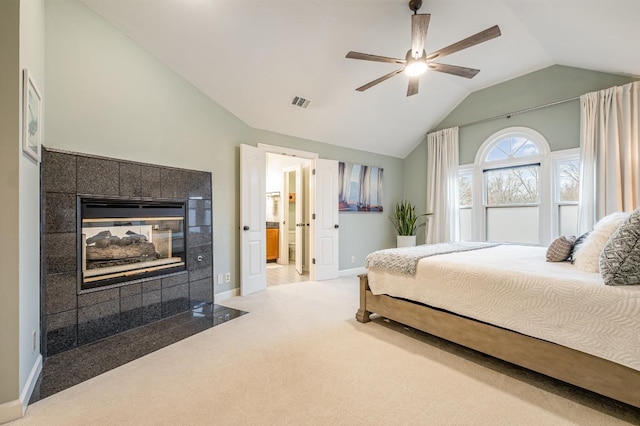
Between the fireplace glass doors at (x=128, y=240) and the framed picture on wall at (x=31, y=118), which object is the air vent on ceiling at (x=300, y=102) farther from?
the framed picture on wall at (x=31, y=118)

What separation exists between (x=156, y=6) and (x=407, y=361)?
3763 mm

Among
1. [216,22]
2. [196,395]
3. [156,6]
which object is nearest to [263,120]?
[216,22]

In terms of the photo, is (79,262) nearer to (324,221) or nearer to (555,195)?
(324,221)

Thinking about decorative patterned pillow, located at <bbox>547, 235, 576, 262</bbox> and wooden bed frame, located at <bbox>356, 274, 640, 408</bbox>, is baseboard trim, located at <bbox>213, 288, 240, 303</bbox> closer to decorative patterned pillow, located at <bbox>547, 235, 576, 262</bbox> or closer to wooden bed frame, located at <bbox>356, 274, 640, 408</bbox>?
wooden bed frame, located at <bbox>356, 274, 640, 408</bbox>

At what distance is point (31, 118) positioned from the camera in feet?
6.09

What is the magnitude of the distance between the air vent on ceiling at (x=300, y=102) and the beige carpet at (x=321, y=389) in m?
3.02

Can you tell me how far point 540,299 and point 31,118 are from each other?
11.4 feet

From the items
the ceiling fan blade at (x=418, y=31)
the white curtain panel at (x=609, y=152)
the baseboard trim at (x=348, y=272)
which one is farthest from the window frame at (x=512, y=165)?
the ceiling fan blade at (x=418, y=31)

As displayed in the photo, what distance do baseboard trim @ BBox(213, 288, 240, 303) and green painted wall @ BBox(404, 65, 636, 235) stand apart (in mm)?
4557

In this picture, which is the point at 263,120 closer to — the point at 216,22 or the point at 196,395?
the point at 216,22

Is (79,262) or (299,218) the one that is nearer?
(79,262)

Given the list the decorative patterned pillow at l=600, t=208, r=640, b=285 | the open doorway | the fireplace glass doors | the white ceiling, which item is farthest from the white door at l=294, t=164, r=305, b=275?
the decorative patterned pillow at l=600, t=208, r=640, b=285

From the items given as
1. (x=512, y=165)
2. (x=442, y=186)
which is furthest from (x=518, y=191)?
(x=442, y=186)

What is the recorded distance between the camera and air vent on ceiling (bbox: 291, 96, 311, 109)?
4.00m
